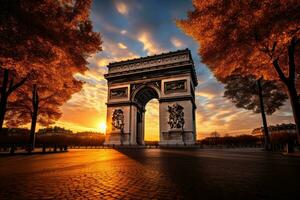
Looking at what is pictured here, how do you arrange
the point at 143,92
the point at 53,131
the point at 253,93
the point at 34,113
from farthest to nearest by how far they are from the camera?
the point at 53,131
the point at 143,92
the point at 253,93
the point at 34,113

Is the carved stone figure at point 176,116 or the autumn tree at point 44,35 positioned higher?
the autumn tree at point 44,35

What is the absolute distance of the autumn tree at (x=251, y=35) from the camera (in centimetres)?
763

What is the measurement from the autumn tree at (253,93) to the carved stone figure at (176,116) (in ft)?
20.7

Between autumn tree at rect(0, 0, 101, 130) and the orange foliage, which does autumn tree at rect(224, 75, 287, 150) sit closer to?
the orange foliage

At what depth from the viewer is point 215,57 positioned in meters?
10.7

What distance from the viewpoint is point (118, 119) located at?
2750 centimetres

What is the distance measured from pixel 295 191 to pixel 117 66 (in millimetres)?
30550

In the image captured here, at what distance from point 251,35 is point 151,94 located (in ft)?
75.9

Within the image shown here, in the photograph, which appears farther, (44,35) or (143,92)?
(143,92)

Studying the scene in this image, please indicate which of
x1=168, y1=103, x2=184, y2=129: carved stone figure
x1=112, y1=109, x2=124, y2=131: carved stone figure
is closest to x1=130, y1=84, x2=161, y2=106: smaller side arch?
x1=112, y1=109, x2=124, y2=131: carved stone figure

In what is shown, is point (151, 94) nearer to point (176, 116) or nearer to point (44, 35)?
point (176, 116)

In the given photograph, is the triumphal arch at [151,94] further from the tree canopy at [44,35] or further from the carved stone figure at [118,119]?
the tree canopy at [44,35]

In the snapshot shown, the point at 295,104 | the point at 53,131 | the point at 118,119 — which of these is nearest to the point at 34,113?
the point at 118,119

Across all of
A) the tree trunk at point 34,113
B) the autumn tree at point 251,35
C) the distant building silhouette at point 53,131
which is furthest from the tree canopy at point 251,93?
the distant building silhouette at point 53,131
